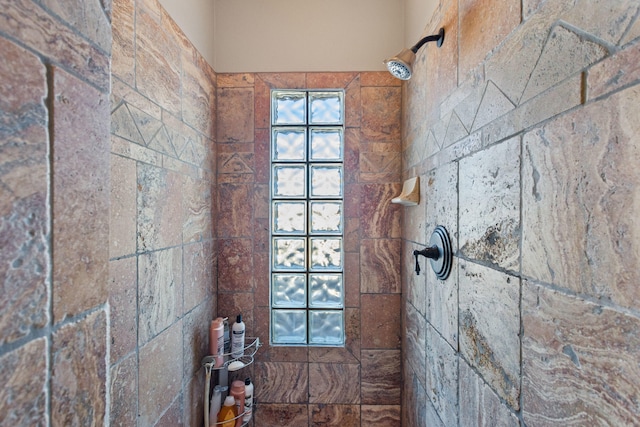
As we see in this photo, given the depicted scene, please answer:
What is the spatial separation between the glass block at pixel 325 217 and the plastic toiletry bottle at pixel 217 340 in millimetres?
715

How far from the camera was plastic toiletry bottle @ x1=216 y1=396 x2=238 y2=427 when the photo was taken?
1521 millimetres

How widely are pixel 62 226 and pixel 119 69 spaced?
0.80 metres

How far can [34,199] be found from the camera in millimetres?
304

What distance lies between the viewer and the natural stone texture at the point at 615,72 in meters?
0.43

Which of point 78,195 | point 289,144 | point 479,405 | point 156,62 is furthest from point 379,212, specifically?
point 78,195

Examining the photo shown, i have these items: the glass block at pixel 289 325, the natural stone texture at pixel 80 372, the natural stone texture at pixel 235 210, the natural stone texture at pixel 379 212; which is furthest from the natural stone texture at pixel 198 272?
the natural stone texture at pixel 80 372

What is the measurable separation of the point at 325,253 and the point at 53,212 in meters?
1.53

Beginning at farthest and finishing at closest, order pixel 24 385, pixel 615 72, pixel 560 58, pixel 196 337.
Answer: pixel 196 337 < pixel 560 58 < pixel 615 72 < pixel 24 385

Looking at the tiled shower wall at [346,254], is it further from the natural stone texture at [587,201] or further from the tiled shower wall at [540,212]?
the natural stone texture at [587,201]

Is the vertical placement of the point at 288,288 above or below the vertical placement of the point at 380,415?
above

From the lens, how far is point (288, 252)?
5.91ft

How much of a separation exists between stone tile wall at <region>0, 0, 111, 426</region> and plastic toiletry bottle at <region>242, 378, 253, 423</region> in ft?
4.60

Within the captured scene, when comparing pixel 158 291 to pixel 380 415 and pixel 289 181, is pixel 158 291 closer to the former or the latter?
pixel 289 181

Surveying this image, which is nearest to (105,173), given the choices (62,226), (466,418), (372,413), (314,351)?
(62,226)
